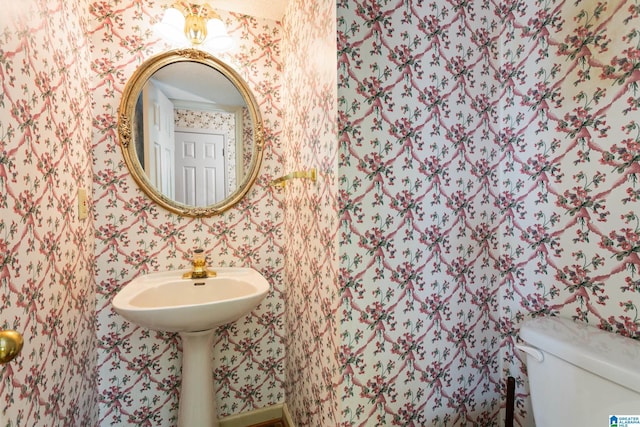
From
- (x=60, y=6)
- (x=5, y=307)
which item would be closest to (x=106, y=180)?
(x=60, y=6)

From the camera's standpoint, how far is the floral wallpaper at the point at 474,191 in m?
0.80

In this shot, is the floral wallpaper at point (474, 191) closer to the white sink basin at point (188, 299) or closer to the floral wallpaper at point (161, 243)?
the white sink basin at point (188, 299)

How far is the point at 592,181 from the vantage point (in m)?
0.82

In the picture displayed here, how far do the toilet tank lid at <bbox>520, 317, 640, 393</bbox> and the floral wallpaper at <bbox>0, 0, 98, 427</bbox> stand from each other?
4.38 ft

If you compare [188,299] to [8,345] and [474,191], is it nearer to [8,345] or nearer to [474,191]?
[8,345]

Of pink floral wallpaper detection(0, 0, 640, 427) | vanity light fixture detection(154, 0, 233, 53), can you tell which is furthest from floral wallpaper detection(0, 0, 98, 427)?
vanity light fixture detection(154, 0, 233, 53)

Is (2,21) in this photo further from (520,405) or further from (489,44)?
(520,405)

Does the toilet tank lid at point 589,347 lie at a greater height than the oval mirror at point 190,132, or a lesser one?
lesser

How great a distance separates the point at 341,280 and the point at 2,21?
106 cm

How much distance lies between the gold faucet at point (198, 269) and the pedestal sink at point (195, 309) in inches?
1.0

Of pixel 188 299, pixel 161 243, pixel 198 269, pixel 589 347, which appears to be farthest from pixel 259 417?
pixel 589 347

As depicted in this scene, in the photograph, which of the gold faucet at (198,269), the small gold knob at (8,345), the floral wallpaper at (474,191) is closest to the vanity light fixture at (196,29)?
the floral wallpaper at (474,191)

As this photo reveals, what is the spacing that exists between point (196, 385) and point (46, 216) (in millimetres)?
880

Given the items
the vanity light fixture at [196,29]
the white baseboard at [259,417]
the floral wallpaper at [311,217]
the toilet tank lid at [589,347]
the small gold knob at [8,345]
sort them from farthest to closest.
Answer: the white baseboard at [259,417] → the vanity light fixture at [196,29] → the floral wallpaper at [311,217] → the toilet tank lid at [589,347] → the small gold knob at [8,345]
